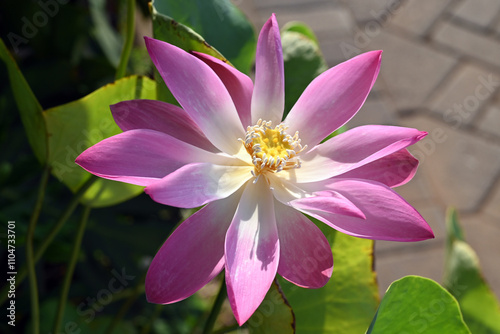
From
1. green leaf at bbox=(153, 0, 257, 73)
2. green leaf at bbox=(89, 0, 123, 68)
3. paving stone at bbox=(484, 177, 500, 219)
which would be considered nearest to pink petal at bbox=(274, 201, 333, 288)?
green leaf at bbox=(153, 0, 257, 73)

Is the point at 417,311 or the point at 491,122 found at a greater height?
the point at 417,311

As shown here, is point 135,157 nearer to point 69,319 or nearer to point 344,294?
point 344,294

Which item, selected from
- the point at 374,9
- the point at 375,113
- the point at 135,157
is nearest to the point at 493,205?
the point at 375,113

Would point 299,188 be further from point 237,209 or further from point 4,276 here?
point 4,276

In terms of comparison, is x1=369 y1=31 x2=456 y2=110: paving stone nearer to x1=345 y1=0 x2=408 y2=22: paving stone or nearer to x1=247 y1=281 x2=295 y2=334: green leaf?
x1=345 y1=0 x2=408 y2=22: paving stone

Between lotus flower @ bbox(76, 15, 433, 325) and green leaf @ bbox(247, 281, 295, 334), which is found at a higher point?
lotus flower @ bbox(76, 15, 433, 325)

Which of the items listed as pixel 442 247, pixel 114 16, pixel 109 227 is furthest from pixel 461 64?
pixel 109 227
